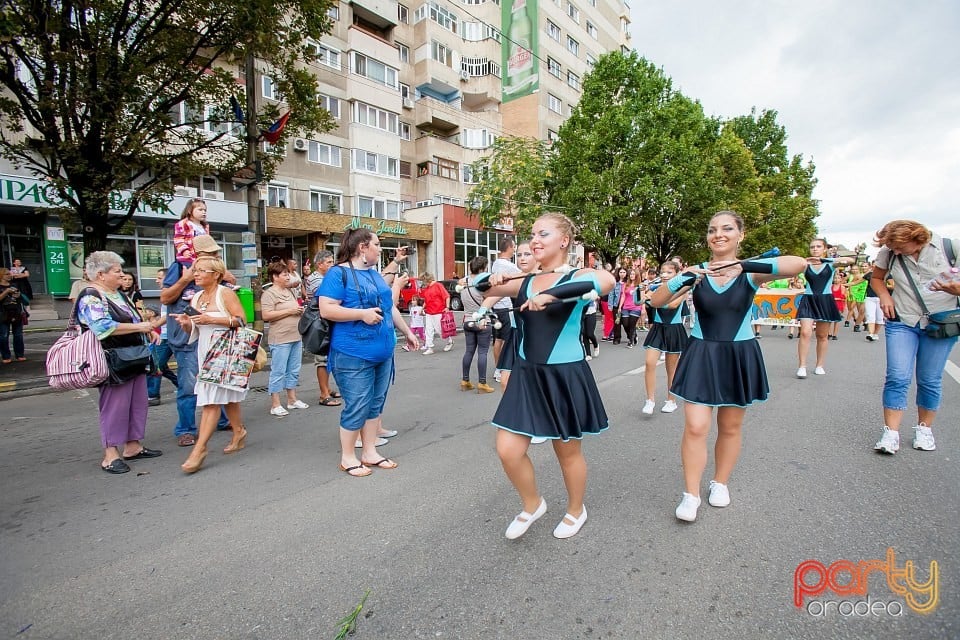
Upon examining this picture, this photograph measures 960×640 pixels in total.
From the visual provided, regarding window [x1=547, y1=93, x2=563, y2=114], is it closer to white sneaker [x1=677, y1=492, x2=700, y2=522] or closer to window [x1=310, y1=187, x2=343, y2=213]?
window [x1=310, y1=187, x2=343, y2=213]

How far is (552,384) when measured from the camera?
8.78ft

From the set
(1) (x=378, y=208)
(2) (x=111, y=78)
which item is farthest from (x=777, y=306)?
(1) (x=378, y=208)

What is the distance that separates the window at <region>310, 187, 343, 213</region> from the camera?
25406 mm

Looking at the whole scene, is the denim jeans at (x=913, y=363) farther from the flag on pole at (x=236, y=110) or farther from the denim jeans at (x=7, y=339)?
the denim jeans at (x=7, y=339)

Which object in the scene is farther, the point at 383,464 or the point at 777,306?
the point at 777,306

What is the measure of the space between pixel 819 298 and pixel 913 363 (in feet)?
12.8

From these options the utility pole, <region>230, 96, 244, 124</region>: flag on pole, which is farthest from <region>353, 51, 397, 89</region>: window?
<region>230, 96, 244, 124</region>: flag on pole

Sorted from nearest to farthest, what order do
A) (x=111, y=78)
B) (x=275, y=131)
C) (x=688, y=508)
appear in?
(x=688, y=508) < (x=111, y=78) < (x=275, y=131)

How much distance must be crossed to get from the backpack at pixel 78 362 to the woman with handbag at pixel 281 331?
73.8 inches

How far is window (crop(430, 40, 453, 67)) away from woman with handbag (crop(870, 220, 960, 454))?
31.3 meters

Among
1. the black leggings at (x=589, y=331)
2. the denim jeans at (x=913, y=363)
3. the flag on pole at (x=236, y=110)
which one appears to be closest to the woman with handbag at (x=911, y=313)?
the denim jeans at (x=913, y=363)

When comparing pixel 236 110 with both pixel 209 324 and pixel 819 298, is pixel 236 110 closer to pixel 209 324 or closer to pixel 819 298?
pixel 209 324

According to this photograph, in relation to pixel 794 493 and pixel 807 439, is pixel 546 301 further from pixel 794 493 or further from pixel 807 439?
pixel 807 439

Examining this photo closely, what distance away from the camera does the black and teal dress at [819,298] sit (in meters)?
7.56
